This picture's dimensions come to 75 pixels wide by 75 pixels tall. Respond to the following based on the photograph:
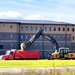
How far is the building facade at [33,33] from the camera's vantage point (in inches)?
Result: 3563

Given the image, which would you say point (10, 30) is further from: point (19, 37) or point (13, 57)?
point (13, 57)

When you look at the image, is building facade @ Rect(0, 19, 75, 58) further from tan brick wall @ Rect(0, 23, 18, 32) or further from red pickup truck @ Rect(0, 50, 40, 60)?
red pickup truck @ Rect(0, 50, 40, 60)

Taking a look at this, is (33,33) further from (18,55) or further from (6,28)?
(18,55)

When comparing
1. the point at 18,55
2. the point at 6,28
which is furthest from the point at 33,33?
the point at 18,55

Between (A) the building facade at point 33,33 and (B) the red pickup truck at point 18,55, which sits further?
(A) the building facade at point 33,33

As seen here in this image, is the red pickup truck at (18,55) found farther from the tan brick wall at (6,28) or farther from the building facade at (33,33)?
the tan brick wall at (6,28)

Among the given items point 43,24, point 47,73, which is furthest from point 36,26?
point 47,73

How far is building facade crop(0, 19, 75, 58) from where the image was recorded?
90.5 meters

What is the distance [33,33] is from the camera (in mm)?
94688

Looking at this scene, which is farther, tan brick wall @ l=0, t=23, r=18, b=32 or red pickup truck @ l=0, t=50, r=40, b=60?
tan brick wall @ l=0, t=23, r=18, b=32

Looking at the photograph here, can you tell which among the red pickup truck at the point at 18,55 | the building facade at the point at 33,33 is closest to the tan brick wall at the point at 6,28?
the building facade at the point at 33,33

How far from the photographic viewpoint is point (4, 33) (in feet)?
296

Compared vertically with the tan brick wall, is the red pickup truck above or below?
below

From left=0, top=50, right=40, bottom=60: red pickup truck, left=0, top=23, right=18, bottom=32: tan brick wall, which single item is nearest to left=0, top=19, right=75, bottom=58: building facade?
left=0, top=23, right=18, bottom=32: tan brick wall
